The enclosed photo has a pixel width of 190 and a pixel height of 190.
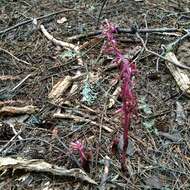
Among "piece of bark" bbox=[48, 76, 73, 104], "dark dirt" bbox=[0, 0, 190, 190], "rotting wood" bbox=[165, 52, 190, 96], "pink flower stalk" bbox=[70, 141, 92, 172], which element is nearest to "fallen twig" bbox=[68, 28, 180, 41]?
"dark dirt" bbox=[0, 0, 190, 190]

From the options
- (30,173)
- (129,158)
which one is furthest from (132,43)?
(30,173)

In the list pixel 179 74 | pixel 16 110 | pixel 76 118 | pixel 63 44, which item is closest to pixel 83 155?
pixel 76 118

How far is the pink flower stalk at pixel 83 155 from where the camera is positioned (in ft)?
7.38

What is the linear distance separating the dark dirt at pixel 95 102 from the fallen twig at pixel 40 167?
39 mm

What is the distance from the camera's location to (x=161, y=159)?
2.38 m

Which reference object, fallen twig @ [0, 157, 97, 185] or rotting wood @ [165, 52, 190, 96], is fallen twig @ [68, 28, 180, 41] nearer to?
rotting wood @ [165, 52, 190, 96]

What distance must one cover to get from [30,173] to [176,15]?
2264 mm

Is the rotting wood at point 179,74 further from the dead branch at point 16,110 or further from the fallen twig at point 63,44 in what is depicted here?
the dead branch at point 16,110

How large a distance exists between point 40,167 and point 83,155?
0.84 ft

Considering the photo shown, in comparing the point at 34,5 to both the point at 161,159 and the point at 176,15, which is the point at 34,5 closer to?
the point at 176,15

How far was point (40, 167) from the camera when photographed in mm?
2268

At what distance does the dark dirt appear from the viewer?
7.51ft

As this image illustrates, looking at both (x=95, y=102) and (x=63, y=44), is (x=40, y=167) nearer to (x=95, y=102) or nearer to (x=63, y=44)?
(x=95, y=102)

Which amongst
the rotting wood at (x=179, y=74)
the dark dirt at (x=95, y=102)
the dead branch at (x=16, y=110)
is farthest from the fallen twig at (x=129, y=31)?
the dead branch at (x=16, y=110)
